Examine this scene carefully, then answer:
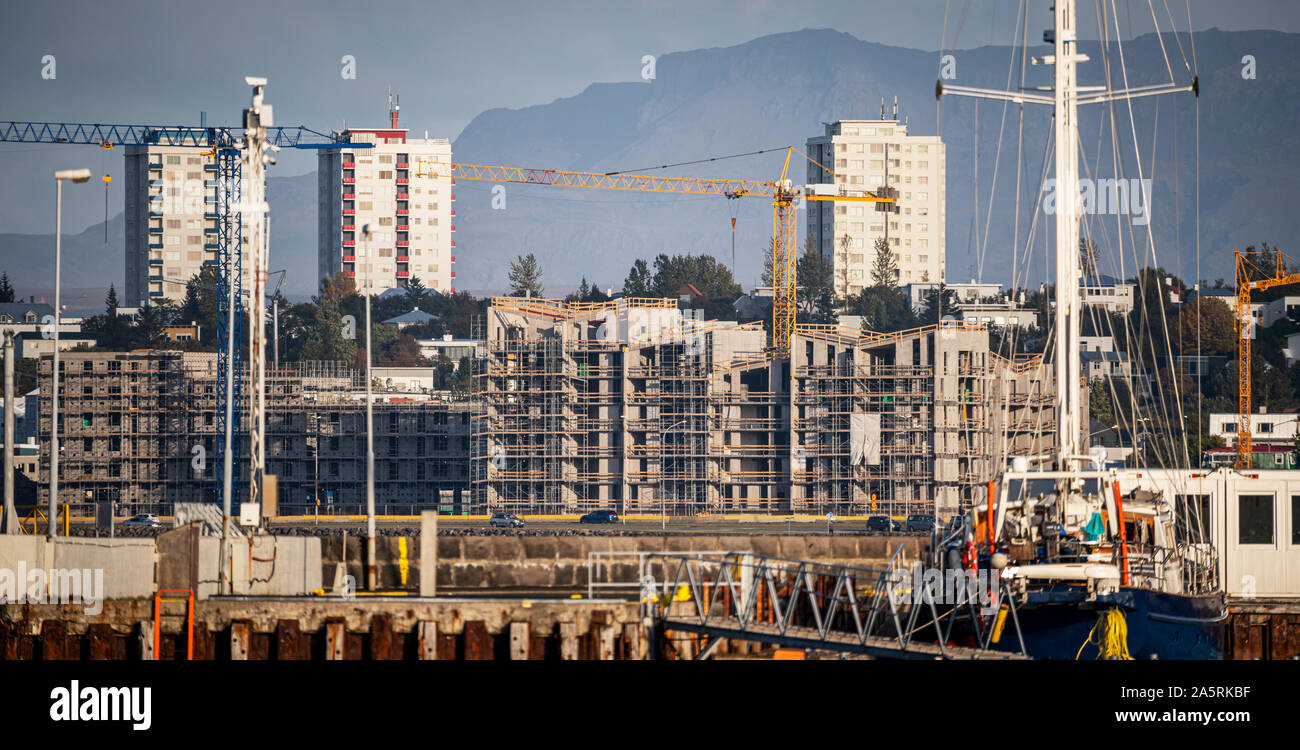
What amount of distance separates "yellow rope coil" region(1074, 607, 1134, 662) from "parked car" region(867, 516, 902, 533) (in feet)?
209

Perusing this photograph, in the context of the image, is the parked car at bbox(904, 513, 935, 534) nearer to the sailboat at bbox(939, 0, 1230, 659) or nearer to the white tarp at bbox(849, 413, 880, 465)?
the white tarp at bbox(849, 413, 880, 465)

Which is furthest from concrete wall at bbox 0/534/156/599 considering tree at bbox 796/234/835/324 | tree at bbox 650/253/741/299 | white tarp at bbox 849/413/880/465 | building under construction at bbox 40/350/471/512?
tree at bbox 650/253/741/299

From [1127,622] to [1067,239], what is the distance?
997 cm

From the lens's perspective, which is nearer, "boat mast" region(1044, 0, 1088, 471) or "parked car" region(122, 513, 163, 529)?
"boat mast" region(1044, 0, 1088, 471)

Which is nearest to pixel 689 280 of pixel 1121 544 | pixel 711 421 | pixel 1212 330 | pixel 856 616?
pixel 1212 330

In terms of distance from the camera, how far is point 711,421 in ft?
369

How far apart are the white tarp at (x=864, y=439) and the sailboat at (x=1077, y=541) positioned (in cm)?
7015

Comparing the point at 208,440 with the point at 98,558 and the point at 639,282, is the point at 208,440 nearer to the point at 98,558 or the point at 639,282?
the point at 639,282

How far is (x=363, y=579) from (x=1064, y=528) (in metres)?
18.6

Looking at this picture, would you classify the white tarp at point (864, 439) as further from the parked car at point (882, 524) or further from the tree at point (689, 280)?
the tree at point (689, 280)

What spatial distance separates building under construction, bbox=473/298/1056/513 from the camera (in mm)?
110188
